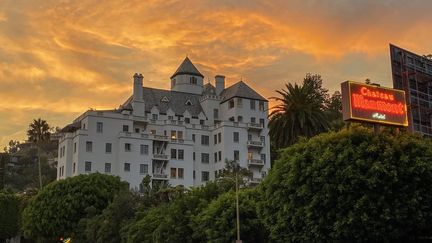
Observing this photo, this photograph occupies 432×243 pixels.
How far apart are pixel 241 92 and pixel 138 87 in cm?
2085

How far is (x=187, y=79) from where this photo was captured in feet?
406

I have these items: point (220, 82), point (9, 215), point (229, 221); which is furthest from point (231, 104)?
point (229, 221)

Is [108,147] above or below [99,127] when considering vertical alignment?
below

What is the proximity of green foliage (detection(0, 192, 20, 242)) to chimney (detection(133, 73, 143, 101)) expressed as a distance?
29.6m

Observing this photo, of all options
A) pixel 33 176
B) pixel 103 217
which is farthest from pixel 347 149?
pixel 33 176

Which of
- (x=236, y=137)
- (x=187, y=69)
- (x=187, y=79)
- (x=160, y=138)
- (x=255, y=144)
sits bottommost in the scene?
(x=255, y=144)

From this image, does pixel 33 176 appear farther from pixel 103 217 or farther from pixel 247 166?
pixel 103 217

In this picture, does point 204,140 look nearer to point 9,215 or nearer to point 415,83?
point 9,215

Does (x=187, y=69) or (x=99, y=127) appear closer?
(x=99, y=127)

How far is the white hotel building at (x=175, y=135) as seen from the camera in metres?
98.9

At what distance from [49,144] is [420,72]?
508 ft

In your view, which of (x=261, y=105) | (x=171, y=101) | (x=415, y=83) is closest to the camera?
(x=415, y=83)

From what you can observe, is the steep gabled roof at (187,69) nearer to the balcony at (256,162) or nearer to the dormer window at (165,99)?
the dormer window at (165,99)

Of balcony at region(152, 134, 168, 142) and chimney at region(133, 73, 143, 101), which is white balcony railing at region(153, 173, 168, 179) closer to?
balcony at region(152, 134, 168, 142)
